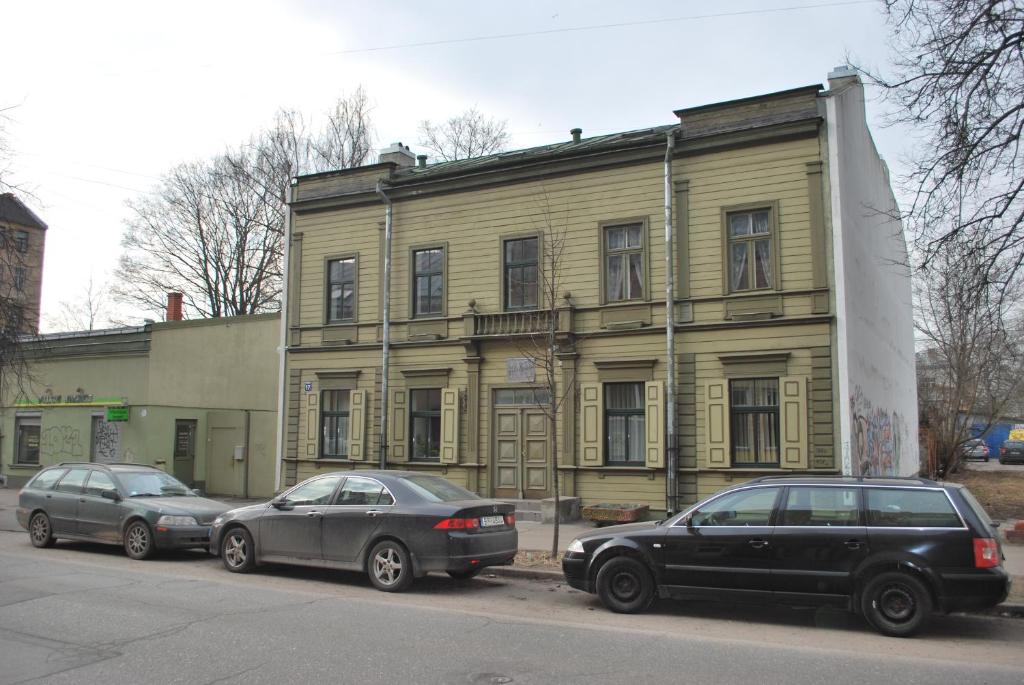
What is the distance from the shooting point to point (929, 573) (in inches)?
304

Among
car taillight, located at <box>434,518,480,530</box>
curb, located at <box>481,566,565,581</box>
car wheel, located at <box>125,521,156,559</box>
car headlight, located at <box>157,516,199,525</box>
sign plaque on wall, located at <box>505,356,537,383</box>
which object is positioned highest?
sign plaque on wall, located at <box>505,356,537,383</box>

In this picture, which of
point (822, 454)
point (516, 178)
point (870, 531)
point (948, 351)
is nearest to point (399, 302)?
point (516, 178)

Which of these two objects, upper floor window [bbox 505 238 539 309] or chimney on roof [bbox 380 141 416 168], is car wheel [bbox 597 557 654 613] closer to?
upper floor window [bbox 505 238 539 309]

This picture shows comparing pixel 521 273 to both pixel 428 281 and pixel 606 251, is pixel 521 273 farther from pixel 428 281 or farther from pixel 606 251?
pixel 428 281

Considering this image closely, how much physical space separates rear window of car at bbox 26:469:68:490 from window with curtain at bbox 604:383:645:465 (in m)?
10.3

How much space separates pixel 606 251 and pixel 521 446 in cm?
472

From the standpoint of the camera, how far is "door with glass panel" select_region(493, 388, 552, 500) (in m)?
18.1

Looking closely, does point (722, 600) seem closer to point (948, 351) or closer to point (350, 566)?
point (350, 566)

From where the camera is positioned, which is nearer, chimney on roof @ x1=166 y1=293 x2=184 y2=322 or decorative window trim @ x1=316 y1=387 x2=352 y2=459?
decorative window trim @ x1=316 y1=387 x2=352 y2=459

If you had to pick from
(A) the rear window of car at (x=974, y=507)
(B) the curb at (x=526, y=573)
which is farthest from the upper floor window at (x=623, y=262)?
(A) the rear window of car at (x=974, y=507)

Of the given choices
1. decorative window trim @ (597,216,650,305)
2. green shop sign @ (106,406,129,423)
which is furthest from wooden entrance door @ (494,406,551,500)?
green shop sign @ (106,406,129,423)

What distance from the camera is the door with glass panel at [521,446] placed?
714 inches

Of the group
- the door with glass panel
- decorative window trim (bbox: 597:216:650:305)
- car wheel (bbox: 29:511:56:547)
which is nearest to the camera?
car wheel (bbox: 29:511:56:547)

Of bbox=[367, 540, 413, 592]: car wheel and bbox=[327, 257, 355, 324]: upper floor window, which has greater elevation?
bbox=[327, 257, 355, 324]: upper floor window
